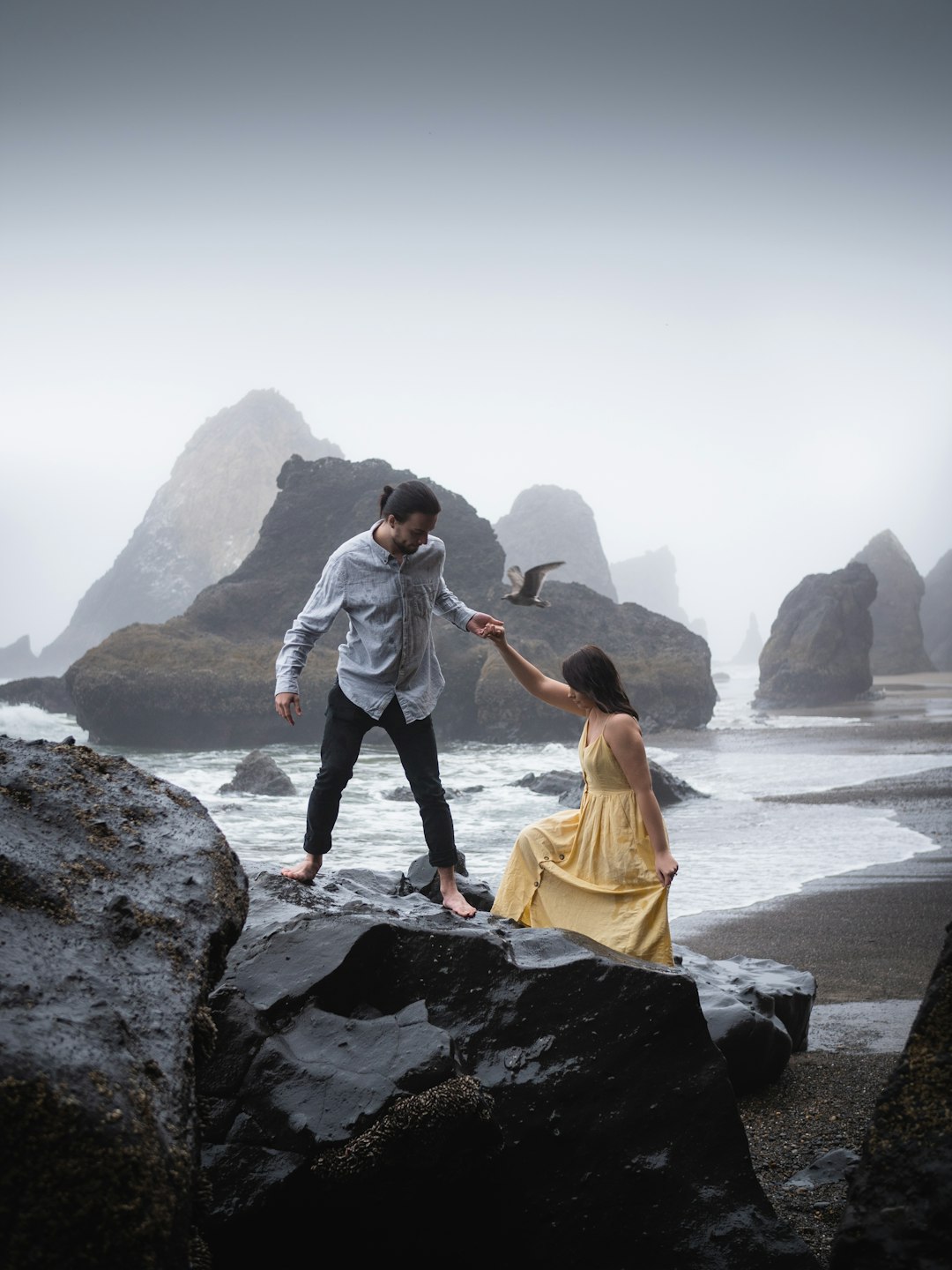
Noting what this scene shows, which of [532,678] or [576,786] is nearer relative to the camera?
[532,678]

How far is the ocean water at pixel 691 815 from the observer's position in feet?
31.8

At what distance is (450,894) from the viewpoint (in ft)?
13.5

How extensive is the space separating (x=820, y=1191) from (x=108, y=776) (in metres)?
2.41

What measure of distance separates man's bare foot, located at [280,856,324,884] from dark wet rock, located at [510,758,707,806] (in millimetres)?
9804

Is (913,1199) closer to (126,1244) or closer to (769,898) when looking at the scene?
(126,1244)

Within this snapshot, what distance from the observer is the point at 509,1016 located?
2.72m

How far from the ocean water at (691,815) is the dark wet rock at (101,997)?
5.82ft

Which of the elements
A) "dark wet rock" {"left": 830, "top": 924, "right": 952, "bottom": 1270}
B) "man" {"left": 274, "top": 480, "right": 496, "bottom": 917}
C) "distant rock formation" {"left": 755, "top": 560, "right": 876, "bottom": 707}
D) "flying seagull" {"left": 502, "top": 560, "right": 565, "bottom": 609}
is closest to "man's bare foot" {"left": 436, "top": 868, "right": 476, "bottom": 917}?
"man" {"left": 274, "top": 480, "right": 496, "bottom": 917}

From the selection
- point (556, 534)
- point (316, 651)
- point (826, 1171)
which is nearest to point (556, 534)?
point (556, 534)

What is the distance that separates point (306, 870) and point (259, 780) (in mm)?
13946

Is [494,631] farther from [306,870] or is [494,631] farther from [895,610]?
[895,610]

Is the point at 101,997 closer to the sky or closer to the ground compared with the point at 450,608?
closer to the ground

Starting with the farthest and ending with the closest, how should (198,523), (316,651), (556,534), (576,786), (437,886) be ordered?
(198,523)
(556,534)
(316,651)
(576,786)
(437,886)

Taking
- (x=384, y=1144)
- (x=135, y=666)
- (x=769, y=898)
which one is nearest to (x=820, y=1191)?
(x=384, y=1144)
